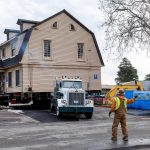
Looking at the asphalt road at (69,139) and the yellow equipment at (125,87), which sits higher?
the yellow equipment at (125,87)

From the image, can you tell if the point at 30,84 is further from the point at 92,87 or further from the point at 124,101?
the point at 124,101

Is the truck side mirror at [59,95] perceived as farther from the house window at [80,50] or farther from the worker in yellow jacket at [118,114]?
the worker in yellow jacket at [118,114]

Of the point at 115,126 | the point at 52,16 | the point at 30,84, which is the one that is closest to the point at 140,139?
the point at 115,126

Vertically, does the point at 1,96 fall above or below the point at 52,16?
below

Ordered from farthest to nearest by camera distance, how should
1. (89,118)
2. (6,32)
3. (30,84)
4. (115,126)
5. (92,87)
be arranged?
(6,32), (92,87), (30,84), (89,118), (115,126)

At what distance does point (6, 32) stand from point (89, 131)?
25628mm

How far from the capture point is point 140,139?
14.6 meters

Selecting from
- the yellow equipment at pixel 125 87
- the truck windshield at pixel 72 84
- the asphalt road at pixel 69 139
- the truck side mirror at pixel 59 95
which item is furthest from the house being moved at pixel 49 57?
the asphalt road at pixel 69 139

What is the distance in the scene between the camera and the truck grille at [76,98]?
24.0 metres

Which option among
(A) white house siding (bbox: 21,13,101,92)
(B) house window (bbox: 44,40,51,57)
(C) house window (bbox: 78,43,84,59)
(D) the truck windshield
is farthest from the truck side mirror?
(C) house window (bbox: 78,43,84,59)

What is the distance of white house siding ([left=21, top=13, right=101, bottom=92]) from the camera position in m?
32.0

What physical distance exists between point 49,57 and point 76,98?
31.6ft

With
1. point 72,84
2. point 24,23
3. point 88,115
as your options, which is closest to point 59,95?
point 72,84

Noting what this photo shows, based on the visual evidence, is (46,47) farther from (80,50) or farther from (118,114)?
(118,114)
